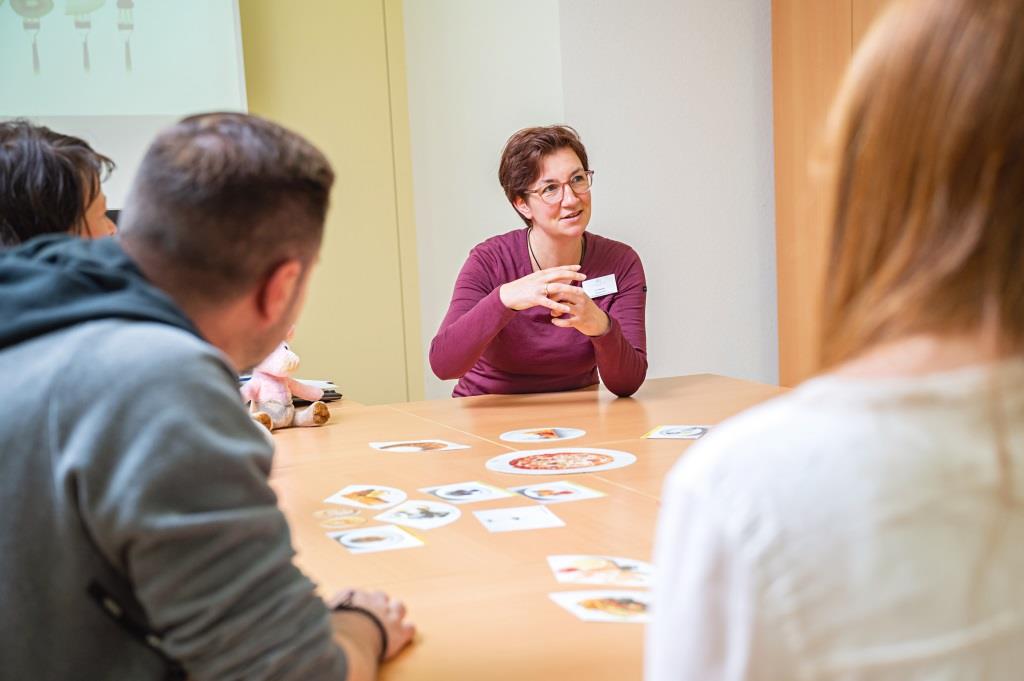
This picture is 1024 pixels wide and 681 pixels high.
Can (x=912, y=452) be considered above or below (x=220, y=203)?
below

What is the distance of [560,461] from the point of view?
6.72 ft

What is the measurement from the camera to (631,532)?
153cm

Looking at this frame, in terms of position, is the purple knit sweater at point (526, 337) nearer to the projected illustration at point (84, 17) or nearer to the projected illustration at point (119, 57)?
the projected illustration at point (119, 57)

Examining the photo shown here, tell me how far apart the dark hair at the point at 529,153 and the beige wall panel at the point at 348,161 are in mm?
2124

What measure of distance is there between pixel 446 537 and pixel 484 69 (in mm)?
3431

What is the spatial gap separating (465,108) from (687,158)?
3.59ft

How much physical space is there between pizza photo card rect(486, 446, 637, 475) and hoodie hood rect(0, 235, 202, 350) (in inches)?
42.7

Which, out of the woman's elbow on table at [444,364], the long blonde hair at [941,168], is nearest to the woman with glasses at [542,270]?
the woman's elbow on table at [444,364]

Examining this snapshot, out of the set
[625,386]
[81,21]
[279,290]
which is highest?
[81,21]

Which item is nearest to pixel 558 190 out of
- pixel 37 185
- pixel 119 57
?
pixel 37 185

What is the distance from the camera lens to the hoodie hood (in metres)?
0.93

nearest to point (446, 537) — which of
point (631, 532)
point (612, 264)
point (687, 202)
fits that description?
point (631, 532)

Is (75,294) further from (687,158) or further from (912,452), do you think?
(687,158)

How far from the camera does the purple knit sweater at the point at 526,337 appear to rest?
293cm
